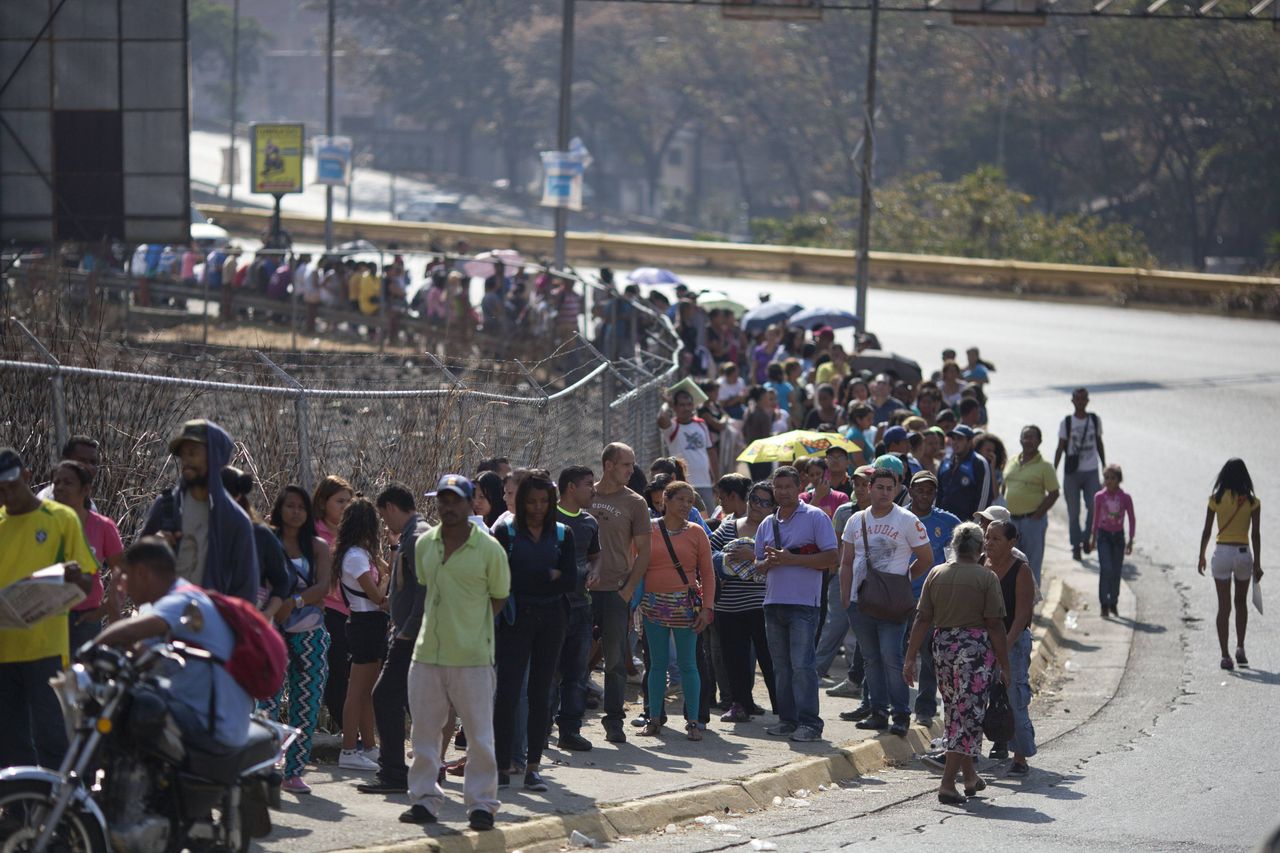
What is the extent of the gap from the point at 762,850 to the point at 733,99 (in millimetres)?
88458

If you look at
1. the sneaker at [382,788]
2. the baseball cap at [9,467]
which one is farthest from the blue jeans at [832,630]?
the baseball cap at [9,467]

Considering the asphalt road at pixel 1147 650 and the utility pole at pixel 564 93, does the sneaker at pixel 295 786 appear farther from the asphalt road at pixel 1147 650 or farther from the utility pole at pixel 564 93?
the utility pole at pixel 564 93

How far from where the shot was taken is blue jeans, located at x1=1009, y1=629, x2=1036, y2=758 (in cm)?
1152

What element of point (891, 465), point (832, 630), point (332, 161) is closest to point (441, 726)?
point (891, 465)

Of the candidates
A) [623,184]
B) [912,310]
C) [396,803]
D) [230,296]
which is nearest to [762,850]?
[396,803]

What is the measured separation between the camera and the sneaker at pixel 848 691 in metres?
13.8

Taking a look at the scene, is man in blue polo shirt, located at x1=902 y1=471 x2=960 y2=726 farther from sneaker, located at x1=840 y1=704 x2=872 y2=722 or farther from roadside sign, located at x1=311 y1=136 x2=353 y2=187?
roadside sign, located at x1=311 y1=136 x2=353 y2=187

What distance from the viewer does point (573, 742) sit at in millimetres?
11156

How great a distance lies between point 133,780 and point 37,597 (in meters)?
1.26

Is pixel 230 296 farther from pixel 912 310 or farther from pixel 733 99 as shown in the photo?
pixel 733 99

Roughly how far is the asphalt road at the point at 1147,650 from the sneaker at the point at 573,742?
138 cm

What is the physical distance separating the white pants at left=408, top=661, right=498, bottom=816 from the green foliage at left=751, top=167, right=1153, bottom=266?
41.2 metres

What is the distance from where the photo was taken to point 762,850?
30.6 feet

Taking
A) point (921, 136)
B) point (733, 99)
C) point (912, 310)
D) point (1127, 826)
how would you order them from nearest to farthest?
point (1127, 826)
point (912, 310)
point (921, 136)
point (733, 99)
